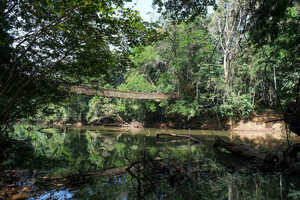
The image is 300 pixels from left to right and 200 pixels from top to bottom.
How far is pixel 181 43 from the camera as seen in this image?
1458 cm

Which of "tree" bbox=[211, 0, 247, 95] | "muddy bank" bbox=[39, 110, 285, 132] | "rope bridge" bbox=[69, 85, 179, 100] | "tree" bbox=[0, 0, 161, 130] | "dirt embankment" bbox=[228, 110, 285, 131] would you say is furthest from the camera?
"dirt embankment" bbox=[228, 110, 285, 131]

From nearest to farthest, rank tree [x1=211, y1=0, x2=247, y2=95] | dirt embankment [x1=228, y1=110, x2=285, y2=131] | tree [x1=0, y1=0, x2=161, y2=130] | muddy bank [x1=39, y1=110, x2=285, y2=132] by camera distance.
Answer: tree [x1=0, y1=0, x2=161, y2=130], tree [x1=211, y1=0, x2=247, y2=95], muddy bank [x1=39, y1=110, x2=285, y2=132], dirt embankment [x1=228, y1=110, x2=285, y2=131]

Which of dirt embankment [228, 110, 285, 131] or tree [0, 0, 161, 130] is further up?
tree [0, 0, 161, 130]

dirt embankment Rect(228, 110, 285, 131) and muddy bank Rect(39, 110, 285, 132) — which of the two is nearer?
muddy bank Rect(39, 110, 285, 132)

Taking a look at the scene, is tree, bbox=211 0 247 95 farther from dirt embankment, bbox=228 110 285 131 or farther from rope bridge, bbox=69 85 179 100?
rope bridge, bbox=69 85 179 100

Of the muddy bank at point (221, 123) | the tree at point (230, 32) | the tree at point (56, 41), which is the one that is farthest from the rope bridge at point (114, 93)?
the muddy bank at point (221, 123)

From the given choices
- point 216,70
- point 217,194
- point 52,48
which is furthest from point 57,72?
point 216,70

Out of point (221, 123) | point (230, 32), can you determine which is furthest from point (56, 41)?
point (221, 123)

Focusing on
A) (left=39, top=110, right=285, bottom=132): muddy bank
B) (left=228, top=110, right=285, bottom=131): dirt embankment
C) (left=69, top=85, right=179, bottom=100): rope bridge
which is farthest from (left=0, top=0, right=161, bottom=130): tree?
(left=228, top=110, right=285, bottom=131): dirt embankment

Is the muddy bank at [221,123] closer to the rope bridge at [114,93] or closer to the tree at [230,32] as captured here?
the tree at [230,32]

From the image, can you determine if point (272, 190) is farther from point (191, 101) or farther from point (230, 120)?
point (230, 120)

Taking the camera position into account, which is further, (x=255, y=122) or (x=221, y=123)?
(x=221, y=123)

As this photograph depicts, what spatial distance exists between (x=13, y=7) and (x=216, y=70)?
14.5m

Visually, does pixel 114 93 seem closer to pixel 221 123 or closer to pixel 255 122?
pixel 221 123
